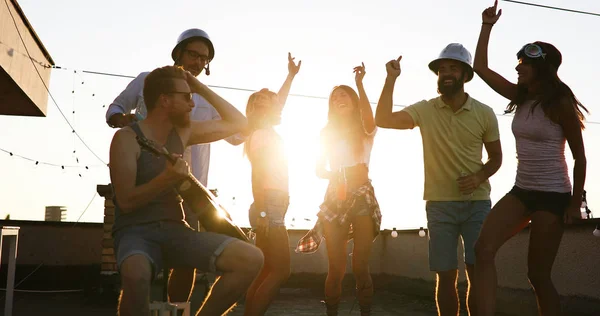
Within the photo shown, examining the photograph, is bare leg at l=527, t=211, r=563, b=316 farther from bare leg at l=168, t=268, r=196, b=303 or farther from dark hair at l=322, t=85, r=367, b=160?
bare leg at l=168, t=268, r=196, b=303

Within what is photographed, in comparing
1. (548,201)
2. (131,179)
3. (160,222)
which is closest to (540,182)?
(548,201)

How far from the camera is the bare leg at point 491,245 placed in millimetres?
4215

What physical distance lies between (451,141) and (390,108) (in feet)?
1.64

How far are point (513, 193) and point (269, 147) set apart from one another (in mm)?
1732

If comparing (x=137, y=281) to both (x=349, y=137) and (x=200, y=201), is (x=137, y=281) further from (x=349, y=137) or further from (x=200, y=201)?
(x=349, y=137)

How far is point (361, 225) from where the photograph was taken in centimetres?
523

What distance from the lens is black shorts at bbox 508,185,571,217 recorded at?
417cm

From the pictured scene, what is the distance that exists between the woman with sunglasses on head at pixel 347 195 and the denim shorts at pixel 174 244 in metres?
2.12

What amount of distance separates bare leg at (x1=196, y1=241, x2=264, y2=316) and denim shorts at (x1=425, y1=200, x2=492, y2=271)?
6.05 feet

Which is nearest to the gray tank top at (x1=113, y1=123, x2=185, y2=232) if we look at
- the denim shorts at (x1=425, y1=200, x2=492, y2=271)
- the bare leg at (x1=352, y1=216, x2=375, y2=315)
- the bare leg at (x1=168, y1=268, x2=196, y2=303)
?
the bare leg at (x1=168, y1=268, x2=196, y2=303)

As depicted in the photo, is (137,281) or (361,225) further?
(361,225)

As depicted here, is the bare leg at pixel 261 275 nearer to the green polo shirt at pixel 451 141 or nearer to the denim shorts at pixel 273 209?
the denim shorts at pixel 273 209

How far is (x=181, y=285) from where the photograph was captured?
13.6 feet

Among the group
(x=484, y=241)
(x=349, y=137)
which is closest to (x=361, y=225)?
(x=349, y=137)
